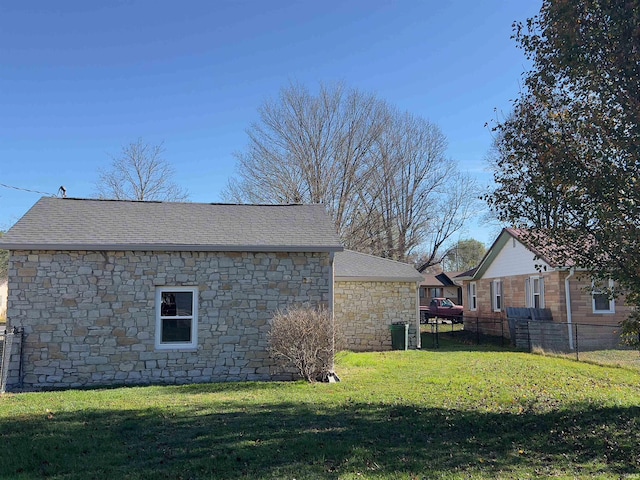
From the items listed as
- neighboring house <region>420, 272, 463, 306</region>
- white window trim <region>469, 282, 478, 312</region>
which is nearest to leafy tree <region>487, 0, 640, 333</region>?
white window trim <region>469, 282, 478, 312</region>

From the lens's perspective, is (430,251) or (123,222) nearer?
(123,222)

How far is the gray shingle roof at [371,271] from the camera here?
696 inches

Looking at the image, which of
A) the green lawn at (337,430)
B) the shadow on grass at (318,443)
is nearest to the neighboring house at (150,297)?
the green lawn at (337,430)

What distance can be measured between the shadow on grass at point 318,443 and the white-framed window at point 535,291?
12276 millimetres

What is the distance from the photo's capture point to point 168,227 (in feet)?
41.6

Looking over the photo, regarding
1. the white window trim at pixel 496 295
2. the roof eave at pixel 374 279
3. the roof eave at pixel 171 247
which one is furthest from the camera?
the white window trim at pixel 496 295

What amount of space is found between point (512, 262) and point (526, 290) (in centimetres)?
166

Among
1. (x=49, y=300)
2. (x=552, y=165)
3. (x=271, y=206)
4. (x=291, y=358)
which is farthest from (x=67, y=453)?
(x=271, y=206)

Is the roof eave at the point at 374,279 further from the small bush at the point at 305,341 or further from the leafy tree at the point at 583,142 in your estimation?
the leafy tree at the point at 583,142

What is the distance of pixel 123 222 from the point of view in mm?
12789

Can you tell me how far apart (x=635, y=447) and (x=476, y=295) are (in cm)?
2039

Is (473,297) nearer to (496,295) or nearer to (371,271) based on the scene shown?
(496,295)

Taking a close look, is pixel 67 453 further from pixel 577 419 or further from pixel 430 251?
pixel 430 251

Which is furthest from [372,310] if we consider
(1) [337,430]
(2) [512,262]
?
(1) [337,430]
